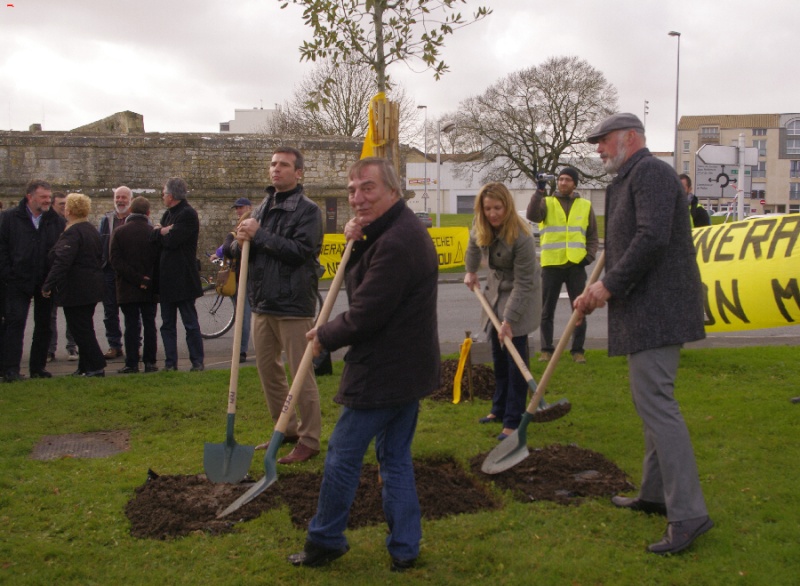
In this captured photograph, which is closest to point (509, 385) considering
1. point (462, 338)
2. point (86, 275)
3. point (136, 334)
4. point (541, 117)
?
point (136, 334)

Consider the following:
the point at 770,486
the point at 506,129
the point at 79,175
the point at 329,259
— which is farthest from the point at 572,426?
the point at 506,129

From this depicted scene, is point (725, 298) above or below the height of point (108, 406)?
above

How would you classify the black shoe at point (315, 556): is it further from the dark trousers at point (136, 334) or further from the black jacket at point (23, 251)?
the black jacket at point (23, 251)

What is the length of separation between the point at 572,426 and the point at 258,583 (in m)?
3.21

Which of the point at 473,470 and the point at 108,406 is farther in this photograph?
the point at 108,406

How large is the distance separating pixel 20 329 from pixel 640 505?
6.86 m

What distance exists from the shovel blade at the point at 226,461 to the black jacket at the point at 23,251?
4.91 meters

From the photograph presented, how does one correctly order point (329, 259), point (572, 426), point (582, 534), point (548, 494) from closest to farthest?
point (582, 534) < point (548, 494) < point (572, 426) < point (329, 259)

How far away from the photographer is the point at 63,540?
4270 millimetres

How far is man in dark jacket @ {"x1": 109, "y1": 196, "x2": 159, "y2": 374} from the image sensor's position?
29.1 ft

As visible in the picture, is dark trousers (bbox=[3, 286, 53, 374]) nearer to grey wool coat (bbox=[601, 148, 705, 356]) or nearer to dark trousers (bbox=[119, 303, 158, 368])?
dark trousers (bbox=[119, 303, 158, 368])

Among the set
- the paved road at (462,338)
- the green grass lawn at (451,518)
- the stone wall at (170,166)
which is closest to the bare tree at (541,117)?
the stone wall at (170,166)

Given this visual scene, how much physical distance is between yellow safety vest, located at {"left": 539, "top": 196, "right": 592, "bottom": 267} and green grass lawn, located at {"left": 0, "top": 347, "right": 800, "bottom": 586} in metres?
1.36

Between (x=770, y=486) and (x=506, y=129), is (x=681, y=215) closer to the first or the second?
(x=770, y=486)
